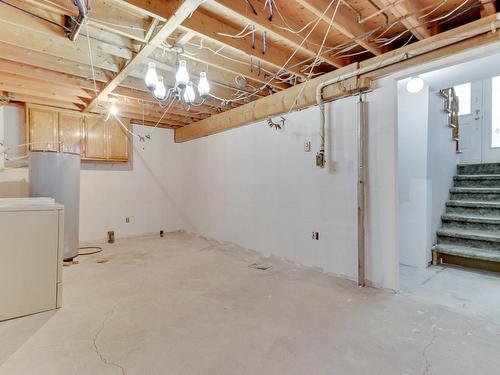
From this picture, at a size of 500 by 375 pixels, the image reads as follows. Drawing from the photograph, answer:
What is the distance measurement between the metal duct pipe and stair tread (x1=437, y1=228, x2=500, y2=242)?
189 inches

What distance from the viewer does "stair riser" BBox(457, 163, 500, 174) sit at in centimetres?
423

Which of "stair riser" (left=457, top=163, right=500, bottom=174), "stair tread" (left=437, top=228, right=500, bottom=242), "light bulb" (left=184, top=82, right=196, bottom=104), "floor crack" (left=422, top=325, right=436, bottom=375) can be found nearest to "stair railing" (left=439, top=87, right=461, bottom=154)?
"stair riser" (left=457, top=163, right=500, bottom=174)

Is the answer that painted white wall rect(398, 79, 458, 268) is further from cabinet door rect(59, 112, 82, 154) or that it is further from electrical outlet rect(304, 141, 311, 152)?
cabinet door rect(59, 112, 82, 154)

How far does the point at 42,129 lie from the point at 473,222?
6.94 meters

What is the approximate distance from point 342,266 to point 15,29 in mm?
4135

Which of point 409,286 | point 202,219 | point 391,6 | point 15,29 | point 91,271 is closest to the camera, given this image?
point 391,6

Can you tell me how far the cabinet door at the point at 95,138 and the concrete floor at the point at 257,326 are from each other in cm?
250

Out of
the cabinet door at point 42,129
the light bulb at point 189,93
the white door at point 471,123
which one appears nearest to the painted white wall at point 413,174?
the white door at point 471,123

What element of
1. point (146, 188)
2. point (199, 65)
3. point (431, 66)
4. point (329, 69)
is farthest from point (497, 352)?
point (146, 188)

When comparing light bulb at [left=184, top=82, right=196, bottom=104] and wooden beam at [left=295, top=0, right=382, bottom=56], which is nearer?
wooden beam at [left=295, top=0, right=382, bottom=56]

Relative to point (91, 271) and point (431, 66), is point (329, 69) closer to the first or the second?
point (431, 66)

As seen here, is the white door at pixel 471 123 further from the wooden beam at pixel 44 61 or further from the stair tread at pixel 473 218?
the wooden beam at pixel 44 61

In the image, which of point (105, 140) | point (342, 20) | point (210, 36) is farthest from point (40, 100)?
point (342, 20)

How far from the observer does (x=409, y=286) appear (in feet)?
9.56
